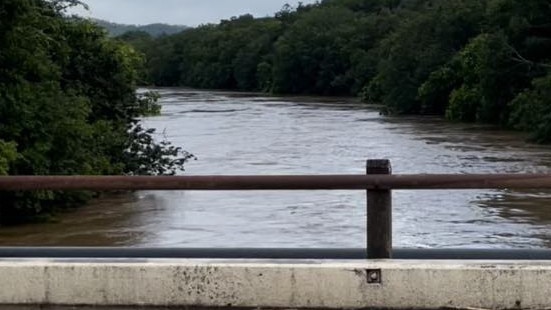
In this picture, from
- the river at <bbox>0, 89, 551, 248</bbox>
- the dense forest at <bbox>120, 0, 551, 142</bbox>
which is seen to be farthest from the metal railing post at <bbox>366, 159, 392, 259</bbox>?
the dense forest at <bbox>120, 0, 551, 142</bbox>

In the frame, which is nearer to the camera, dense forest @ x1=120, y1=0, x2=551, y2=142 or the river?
the river

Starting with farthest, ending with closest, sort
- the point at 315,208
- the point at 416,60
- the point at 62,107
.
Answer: the point at 416,60, the point at 315,208, the point at 62,107

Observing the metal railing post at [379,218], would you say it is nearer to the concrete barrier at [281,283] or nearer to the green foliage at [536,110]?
the concrete barrier at [281,283]

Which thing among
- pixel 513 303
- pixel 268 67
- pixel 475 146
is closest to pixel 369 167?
pixel 513 303

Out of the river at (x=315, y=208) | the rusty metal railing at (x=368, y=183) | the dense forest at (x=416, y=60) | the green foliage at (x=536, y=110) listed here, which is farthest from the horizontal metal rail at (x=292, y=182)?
the green foliage at (x=536, y=110)

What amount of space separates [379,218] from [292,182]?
0.61 metres

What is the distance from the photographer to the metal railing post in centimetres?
637

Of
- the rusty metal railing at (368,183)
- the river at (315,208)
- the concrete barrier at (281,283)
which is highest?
the rusty metal railing at (368,183)

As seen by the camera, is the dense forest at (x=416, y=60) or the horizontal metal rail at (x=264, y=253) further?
the dense forest at (x=416, y=60)

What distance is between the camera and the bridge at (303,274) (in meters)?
6.09

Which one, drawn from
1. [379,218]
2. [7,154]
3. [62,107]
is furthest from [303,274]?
[62,107]

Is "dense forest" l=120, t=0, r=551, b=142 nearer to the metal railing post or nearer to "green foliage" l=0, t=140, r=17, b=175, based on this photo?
"green foliage" l=0, t=140, r=17, b=175

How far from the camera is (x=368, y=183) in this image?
6.34 m

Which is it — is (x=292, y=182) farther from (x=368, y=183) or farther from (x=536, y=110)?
(x=536, y=110)
